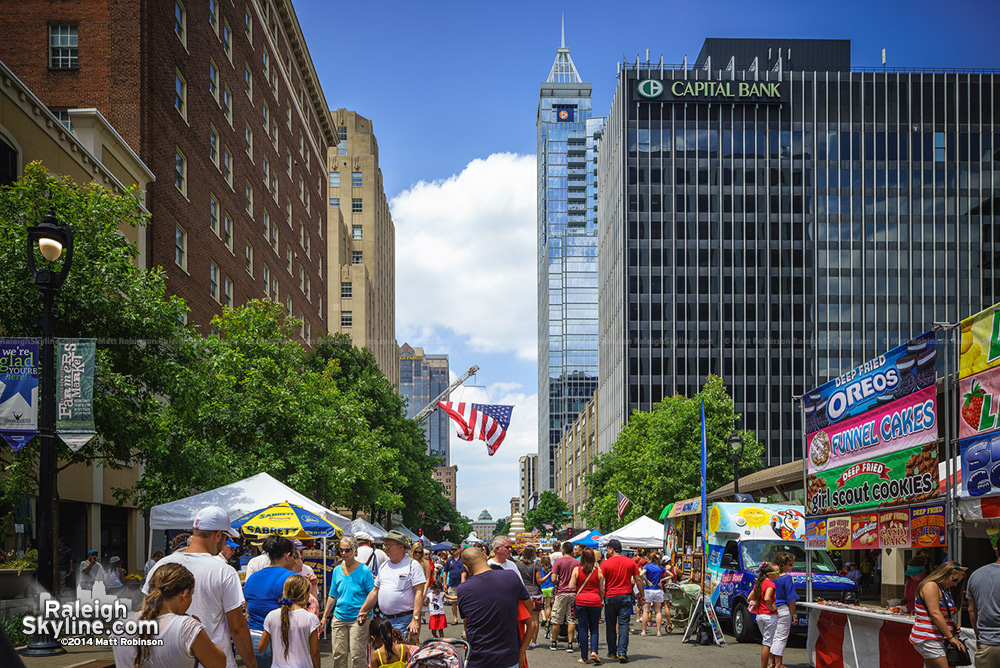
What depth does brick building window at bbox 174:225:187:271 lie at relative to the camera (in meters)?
32.9

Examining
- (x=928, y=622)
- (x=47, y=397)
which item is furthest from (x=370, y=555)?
(x=928, y=622)

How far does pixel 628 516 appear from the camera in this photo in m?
58.9

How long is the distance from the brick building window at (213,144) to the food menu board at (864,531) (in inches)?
1250

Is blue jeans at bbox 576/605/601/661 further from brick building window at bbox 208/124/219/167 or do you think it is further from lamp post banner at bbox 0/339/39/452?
brick building window at bbox 208/124/219/167

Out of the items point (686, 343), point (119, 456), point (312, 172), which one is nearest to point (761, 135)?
point (686, 343)

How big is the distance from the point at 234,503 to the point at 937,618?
1192cm

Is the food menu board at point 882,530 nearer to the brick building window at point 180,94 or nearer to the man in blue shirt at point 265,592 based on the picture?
the man in blue shirt at point 265,592

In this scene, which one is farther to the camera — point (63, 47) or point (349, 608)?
point (63, 47)

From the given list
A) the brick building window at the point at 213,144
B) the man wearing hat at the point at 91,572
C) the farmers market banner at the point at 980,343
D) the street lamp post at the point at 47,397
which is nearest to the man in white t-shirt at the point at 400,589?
the street lamp post at the point at 47,397

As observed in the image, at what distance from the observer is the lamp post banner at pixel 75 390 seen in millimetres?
13602

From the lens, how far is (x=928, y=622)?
9125mm

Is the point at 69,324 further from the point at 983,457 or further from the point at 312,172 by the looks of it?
the point at 312,172

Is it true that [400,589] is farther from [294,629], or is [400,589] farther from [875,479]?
[875,479]

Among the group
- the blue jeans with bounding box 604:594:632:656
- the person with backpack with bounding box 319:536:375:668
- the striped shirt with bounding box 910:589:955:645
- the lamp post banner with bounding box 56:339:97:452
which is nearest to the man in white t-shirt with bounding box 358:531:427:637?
the person with backpack with bounding box 319:536:375:668
